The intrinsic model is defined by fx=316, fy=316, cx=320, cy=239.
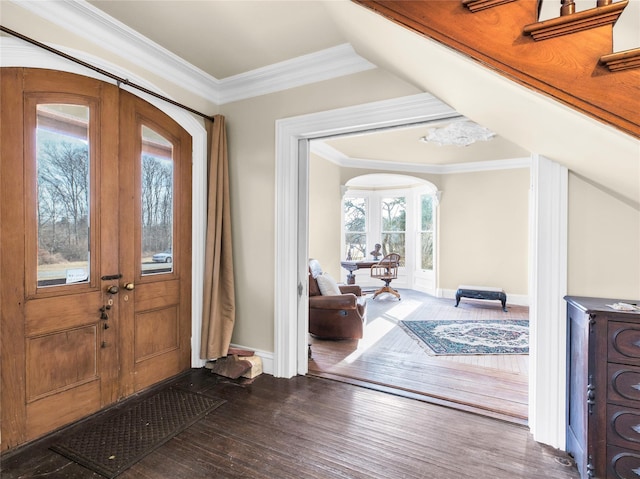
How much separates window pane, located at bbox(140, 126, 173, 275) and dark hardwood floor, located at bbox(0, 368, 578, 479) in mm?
1268

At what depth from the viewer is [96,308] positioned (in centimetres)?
223

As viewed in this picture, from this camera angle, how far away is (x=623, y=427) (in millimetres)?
1543

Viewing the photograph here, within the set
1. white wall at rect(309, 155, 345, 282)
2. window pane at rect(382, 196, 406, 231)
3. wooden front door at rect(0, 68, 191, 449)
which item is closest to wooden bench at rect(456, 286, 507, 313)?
white wall at rect(309, 155, 345, 282)

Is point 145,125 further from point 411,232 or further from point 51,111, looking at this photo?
point 411,232

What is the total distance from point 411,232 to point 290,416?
617 centimetres

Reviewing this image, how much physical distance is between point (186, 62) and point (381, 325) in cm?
390

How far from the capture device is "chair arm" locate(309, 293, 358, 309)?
3719mm

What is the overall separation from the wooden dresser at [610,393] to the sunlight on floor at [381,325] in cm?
197

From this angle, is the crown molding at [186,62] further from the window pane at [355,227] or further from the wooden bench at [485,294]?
the window pane at [355,227]

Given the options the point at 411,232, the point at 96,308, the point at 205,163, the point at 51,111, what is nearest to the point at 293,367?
the point at 96,308

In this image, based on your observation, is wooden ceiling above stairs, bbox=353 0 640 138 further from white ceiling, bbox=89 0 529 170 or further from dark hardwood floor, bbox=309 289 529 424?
dark hardwood floor, bbox=309 289 529 424

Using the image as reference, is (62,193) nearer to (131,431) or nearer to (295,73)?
(131,431)

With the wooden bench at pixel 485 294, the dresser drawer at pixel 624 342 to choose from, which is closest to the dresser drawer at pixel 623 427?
the dresser drawer at pixel 624 342

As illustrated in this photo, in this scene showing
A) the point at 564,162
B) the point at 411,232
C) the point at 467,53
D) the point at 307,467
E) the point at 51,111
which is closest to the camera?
the point at 467,53
